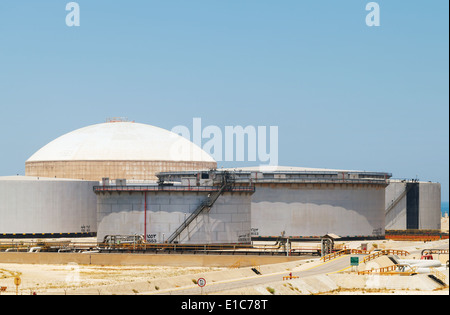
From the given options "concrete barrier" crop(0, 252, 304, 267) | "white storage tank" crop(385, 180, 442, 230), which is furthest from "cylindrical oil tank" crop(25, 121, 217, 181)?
"concrete barrier" crop(0, 252, 304, 267)

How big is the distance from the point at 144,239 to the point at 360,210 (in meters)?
30.2

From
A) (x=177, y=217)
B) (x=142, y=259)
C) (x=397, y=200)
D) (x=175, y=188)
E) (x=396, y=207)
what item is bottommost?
(x=142, y=259)

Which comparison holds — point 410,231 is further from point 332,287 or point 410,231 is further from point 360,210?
point 332,287

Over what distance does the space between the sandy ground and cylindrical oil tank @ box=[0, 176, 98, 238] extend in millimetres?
31112

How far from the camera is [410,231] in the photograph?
384 ft

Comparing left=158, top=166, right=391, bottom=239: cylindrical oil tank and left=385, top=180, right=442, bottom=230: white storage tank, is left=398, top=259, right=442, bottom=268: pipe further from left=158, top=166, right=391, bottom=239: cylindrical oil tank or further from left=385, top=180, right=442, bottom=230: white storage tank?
left=385, top=180, right=442, bottom=230: white storage tank

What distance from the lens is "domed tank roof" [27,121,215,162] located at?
12056 cm

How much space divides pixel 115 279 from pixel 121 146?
6399 cm

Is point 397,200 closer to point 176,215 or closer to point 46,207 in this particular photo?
point 46,207

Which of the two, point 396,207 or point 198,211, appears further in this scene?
Result: point 396,207

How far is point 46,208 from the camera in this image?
338ft

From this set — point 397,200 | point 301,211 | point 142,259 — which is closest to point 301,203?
point 301,211

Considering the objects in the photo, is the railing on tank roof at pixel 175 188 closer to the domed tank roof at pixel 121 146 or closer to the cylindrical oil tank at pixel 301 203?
the cylindrical oil tank at pixel 301 203
